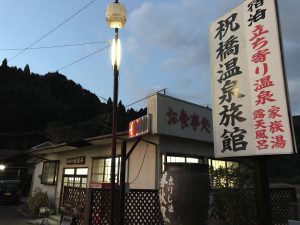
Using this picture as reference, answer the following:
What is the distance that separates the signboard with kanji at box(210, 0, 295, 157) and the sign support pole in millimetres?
362

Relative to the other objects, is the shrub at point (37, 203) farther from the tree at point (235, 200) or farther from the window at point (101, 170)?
the tree at point (235, 200)

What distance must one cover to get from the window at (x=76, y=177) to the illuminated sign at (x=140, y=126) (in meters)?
5.76

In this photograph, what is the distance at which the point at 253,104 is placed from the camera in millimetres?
6020

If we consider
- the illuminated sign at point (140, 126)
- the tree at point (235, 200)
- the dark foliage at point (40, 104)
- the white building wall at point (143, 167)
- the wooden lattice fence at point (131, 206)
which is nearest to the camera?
the tree at point (235, 200)

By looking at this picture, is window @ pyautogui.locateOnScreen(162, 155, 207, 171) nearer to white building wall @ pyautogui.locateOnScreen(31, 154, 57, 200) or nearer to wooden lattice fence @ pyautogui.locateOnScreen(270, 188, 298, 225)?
wooden lattice fence @ pyautogui.locateOnScreen(270, 188, 298, 225)

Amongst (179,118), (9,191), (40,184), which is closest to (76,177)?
(40,184)

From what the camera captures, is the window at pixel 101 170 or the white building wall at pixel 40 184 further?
the white building wall at pixel 40 184

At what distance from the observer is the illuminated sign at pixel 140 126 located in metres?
11.3

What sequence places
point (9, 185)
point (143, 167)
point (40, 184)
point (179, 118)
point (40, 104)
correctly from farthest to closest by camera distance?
point (40, 104), point (9, 185), point (40, 184), point (143, 167), point (179, 118)

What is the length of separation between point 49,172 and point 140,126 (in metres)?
11.5

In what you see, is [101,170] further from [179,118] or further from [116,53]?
[116,53]

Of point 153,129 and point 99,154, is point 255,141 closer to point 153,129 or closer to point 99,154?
point 153,129

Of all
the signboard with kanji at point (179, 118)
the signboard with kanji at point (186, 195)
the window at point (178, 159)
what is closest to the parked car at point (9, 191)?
the window at point (178, 159)

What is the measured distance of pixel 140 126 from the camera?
1155 centimetres
